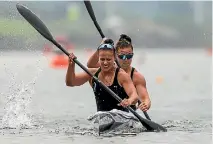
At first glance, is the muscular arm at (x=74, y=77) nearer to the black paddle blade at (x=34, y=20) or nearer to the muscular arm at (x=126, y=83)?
the muscular arm at (x=126, y=83)

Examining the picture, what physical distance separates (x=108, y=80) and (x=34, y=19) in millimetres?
1591

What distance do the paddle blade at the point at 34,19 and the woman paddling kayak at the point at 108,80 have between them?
0.86m

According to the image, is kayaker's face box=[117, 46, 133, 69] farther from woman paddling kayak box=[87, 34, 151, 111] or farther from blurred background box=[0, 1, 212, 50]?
blurred background box=[0, 1, 212, 50]

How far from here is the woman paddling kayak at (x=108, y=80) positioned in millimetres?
13750

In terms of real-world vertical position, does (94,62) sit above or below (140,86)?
above

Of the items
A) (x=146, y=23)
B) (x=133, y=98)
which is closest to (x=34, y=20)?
(x=133, y=98)

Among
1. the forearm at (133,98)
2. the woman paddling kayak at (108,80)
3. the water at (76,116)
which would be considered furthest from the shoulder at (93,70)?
the water at (76,116)

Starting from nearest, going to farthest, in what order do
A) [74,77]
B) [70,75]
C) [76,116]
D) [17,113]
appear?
[70,75] → [74,77] → [17,113] → [76,116]

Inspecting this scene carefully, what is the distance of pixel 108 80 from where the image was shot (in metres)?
14.1

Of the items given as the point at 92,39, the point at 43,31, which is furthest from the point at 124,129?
the point at 92,39

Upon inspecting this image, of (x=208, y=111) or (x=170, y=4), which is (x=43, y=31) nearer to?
(x=208, y=111)

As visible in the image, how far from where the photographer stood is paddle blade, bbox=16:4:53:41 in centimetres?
1435

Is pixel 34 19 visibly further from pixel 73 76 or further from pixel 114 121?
pixel 114 121

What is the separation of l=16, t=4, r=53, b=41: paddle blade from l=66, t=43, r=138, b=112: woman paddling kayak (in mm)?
864
